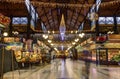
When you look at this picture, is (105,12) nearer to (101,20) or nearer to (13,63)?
(101,20)

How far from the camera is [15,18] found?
146 feet

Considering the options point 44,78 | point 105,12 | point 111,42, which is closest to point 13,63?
point 44,78

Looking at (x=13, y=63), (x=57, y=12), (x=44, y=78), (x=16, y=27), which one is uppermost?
(x=57, y=12)

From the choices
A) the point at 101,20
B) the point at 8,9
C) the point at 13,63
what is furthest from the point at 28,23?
the point at 13,63

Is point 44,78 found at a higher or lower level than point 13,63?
lower

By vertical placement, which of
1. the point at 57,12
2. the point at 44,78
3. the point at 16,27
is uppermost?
the point at 57,12

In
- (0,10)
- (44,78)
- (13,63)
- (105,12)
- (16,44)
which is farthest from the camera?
(105,12)

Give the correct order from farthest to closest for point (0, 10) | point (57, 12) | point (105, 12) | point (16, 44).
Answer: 1. point (57, 12)
2. point (105, 12)
3. point (0, 10)
4. point (16, 44)

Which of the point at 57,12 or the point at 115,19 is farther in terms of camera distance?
the point at 57,12

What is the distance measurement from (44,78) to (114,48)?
20265 mm

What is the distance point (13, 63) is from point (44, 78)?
490cm

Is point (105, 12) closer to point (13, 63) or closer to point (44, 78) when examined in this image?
point (44, 78)

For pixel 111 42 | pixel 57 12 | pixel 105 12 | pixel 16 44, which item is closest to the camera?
pixel 16 44

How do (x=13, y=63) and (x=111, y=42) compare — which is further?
(x=111, y=42)
